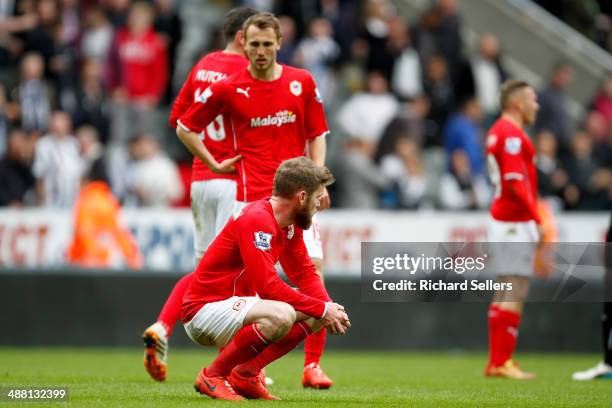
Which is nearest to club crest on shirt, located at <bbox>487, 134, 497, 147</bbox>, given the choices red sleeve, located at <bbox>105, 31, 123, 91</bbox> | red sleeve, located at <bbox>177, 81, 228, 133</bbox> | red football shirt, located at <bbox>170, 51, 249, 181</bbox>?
red football shirt, located at <bbox>170, 51, 249, 181</bbox>

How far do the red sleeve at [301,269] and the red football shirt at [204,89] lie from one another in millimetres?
1656

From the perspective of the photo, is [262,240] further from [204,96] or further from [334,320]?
[204,96]

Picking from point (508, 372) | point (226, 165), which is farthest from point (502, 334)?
point (226, 165)

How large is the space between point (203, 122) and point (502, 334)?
11.3ft

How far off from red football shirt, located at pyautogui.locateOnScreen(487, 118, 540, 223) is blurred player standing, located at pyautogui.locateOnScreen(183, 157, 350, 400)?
3305mm

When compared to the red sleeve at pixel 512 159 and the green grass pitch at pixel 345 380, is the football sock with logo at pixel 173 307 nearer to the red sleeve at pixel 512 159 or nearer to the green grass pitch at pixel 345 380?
the green grass pitch at pixel 345 380

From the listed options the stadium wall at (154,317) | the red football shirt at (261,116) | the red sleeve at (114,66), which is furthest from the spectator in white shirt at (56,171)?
the red football shirt at (261,116)

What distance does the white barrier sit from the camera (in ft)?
52.4

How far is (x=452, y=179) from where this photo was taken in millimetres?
17828

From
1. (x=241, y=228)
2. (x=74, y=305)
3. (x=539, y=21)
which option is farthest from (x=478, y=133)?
(x=241, y=228)

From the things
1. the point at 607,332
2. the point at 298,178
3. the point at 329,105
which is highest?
the point at 298,178

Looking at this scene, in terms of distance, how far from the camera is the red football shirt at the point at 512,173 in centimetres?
1109

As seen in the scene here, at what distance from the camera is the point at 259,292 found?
313 inches

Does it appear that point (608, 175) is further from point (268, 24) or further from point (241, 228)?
point (241, 228)
